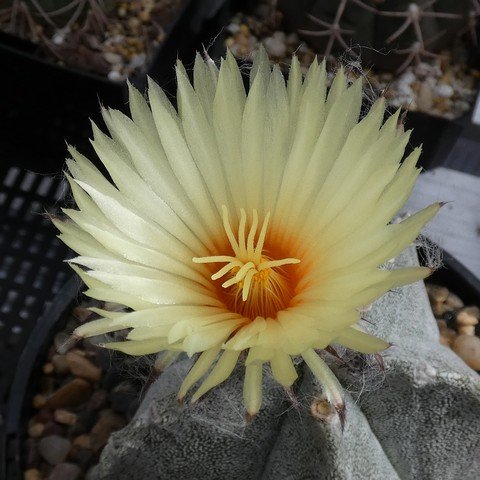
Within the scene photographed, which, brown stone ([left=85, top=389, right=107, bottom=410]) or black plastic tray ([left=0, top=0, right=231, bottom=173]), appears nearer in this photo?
brown stone ([left=85, top=389, right=107, bottom=410])

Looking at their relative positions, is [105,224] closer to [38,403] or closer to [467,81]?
[38,403]

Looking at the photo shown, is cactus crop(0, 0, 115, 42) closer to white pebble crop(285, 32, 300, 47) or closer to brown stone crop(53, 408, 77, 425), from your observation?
white pebble crop(285, 32, 300, 47)

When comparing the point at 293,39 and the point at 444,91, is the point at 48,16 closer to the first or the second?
the point at 293,39

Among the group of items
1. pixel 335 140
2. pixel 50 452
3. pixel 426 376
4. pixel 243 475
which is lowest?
pixel 50 452

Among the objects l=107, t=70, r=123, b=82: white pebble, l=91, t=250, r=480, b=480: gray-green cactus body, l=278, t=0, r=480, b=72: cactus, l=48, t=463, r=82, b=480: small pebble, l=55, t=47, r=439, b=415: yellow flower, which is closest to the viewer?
l=55, t=47, r=439, b=415: yellow flower

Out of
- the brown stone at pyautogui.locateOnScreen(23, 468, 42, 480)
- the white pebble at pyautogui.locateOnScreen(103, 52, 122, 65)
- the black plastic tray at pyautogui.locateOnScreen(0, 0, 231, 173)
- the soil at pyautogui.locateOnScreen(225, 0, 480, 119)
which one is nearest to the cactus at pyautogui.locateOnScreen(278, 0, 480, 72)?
the soil at pyautogui.locateOnScreen(225, 0, 480, 119)

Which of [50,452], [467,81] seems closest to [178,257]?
[50,452]

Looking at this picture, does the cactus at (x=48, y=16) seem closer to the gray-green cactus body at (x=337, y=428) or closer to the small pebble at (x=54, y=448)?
the small pebble at (x=54, y=448)
